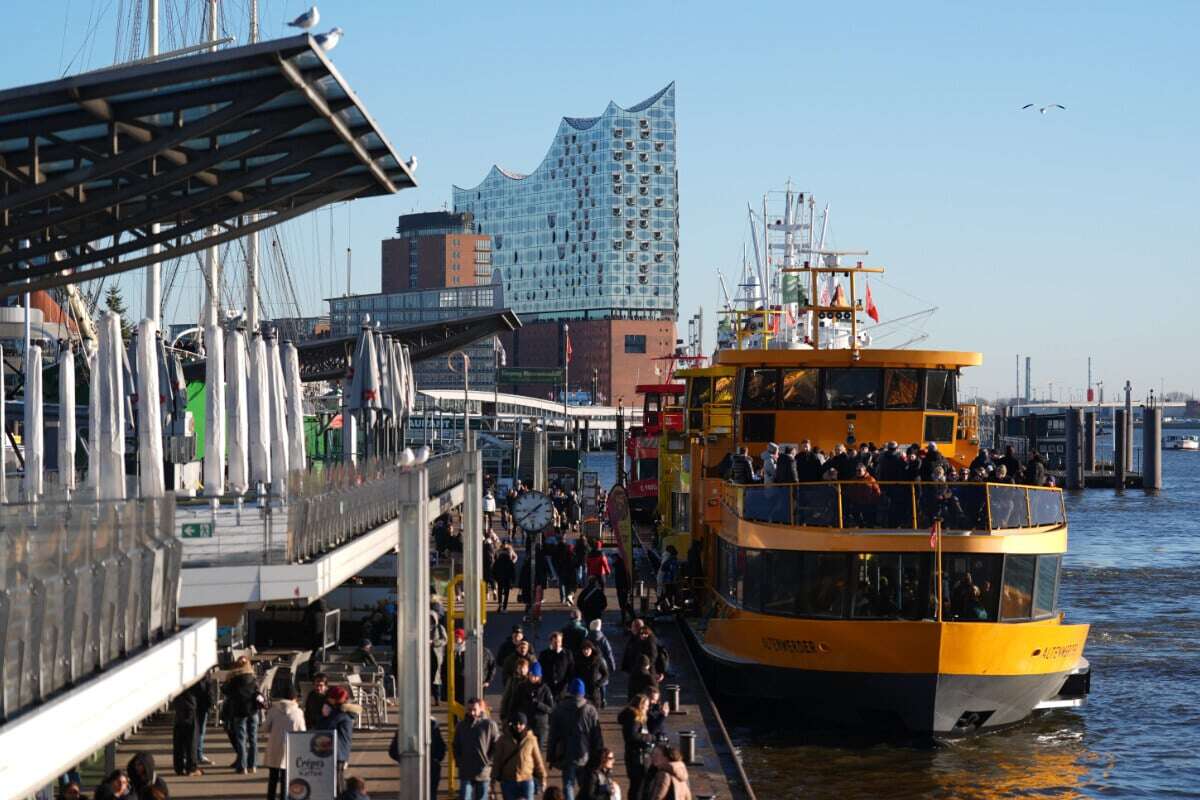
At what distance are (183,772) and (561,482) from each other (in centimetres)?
6188

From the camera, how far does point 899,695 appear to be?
2447 cm

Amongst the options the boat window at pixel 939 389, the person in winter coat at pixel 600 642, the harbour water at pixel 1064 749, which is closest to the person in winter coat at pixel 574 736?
the person in winter coat at pixel 600 642

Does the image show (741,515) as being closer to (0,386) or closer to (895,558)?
(895,558)

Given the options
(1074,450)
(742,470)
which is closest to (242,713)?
(742,470)

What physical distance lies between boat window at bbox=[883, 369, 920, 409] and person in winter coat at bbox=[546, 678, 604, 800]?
1455 centimetres

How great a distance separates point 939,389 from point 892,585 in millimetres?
7453

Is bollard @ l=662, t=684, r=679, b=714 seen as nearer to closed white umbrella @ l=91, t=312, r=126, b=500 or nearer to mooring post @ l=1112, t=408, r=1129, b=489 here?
closed white umbrella @ l=91, t=312, r=126, b=500

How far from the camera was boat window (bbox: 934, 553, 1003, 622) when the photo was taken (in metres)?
24.2

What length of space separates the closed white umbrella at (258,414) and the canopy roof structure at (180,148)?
1849 millimetres

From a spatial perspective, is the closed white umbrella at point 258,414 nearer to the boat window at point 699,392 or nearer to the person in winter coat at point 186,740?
the person in winter coat at point 186,740

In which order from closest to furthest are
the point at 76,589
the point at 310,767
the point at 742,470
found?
the point at 76,589 → the point at 310,767 → the point at 742,470

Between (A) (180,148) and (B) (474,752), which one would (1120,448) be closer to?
(A) (180,148)

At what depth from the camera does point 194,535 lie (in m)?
15.8

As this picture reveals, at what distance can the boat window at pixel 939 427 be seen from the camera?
3091 centimetres
